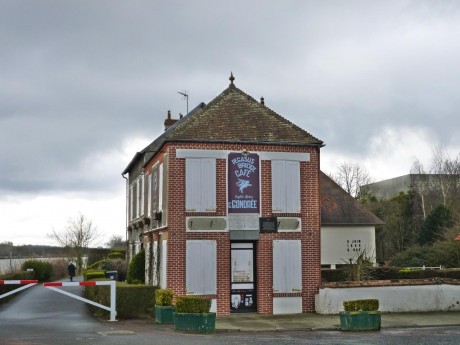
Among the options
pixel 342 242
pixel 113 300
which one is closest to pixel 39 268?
pixel 342 242

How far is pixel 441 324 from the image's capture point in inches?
706

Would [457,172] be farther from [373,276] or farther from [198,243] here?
[198,243]

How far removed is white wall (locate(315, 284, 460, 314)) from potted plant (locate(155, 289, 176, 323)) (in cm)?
528

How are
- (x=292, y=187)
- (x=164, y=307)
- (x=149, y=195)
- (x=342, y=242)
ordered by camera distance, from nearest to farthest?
1. (x=164, y=307)
2. (x=292, y=187)
3. (x=149, y=195)
4. (x=342, y=242)

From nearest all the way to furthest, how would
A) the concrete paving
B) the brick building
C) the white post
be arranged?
the concrete paving
the white post
the brick building

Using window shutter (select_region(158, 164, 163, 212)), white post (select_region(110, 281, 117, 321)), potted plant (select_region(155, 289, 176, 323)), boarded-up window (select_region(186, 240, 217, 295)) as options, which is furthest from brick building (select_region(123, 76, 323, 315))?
white post (select_region(110, 281, 117, 321))

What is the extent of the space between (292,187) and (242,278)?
11.5ft

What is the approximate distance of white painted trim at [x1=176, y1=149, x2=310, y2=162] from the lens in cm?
2053

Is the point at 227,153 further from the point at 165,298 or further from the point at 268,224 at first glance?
the point at 165,298

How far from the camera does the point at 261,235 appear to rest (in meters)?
20.8

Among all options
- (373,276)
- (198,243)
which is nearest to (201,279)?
(198,243)

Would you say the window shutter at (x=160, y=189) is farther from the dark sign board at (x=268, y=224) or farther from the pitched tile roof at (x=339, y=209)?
the pitched tile roof at (x=339, y=209)

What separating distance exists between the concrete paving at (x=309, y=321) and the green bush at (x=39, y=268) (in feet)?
93.5

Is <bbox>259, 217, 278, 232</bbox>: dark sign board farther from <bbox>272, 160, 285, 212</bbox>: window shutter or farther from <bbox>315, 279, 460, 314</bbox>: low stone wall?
<bbox>315, 279, 460, 314</bbox>: low stone wall
